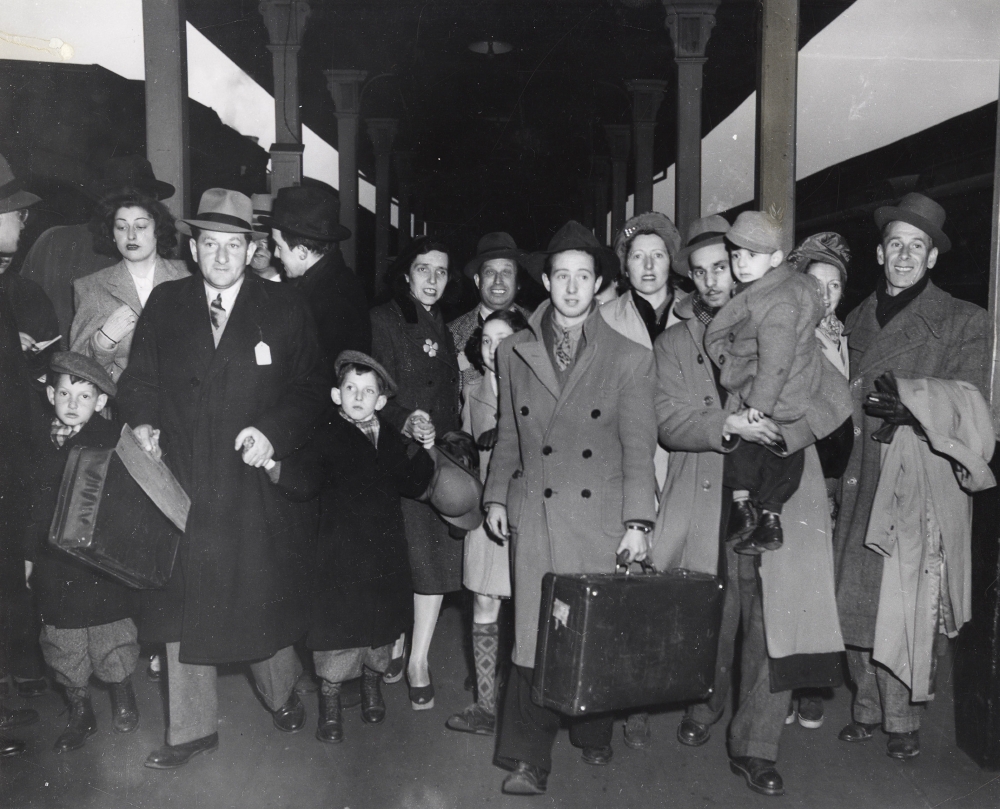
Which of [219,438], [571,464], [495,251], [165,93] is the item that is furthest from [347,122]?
[571,464]

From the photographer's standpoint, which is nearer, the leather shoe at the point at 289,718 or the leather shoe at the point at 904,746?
the leather shoe at the point at 904,746

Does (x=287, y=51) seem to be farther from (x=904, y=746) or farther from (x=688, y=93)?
(x=904, y=746)

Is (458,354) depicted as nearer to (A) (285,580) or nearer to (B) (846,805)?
(A) (285,580)

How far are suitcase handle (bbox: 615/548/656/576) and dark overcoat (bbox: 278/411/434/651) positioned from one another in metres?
1.02

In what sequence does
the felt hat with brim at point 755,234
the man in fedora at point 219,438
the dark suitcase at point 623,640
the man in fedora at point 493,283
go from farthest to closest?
the man in fedora at point 493,283 → the man in fedora at point 219,438 → the felt hat with brim at point 755,234 → the dark suitcase at point 623,640

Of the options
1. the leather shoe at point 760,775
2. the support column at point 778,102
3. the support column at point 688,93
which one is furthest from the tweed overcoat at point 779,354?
the support column at point 688,93

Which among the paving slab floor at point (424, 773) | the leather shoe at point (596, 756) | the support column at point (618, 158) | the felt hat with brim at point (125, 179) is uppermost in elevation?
the support column at point (618, 158)

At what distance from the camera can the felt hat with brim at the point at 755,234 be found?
11.6ft

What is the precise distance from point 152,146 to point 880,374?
4025mm

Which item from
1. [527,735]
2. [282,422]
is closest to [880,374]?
[527,735]

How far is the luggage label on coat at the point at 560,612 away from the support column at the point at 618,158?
12.4 m

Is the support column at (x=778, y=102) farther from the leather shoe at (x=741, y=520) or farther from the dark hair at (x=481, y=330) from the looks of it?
the leather shoe at (x=741, y=520)

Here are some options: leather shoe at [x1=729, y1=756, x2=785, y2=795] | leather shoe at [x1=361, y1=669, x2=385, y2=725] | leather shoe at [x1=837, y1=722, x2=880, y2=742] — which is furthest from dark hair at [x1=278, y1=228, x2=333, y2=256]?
leather shoe at [x1=837, y1=722, x2=880, y2=742]

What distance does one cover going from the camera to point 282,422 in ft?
12.1
